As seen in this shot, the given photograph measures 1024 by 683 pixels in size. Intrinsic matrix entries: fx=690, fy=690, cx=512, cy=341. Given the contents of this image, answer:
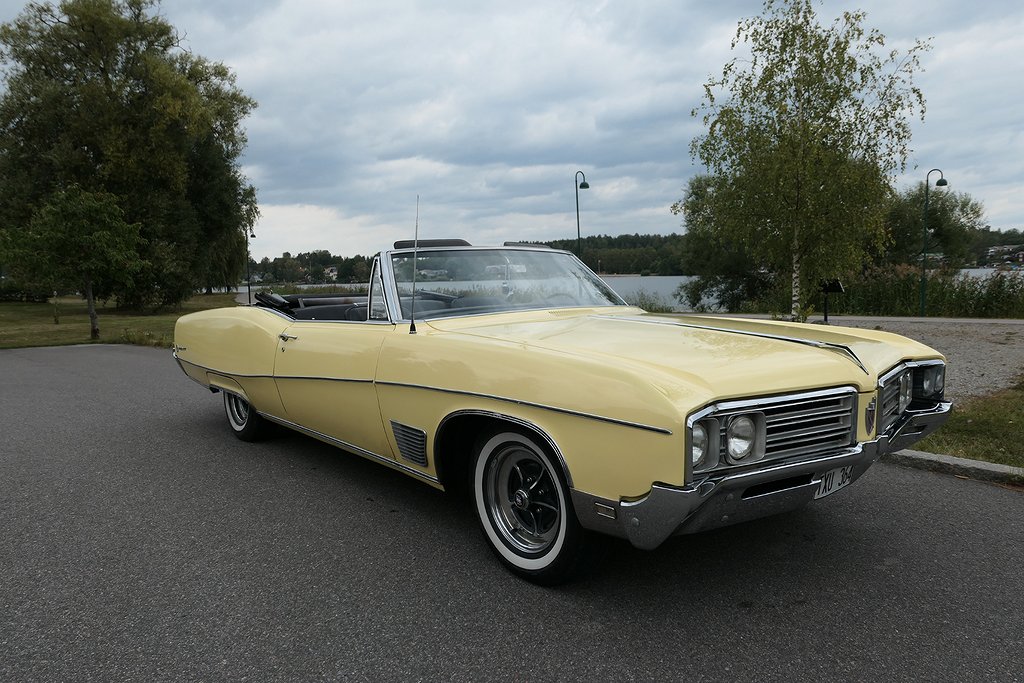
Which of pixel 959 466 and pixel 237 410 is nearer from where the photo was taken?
pixel 959 466

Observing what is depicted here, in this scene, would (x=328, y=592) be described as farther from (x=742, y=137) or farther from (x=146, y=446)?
(x=742, y=137)

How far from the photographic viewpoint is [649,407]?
2.29 metres

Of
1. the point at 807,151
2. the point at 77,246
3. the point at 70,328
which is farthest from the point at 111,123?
the point at 807,151

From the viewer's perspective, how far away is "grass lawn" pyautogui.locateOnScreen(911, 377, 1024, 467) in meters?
4.55

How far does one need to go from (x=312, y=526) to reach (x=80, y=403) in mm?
5125

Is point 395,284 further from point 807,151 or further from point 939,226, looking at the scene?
point 939,226

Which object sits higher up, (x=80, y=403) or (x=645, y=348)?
(x=645, y=348)

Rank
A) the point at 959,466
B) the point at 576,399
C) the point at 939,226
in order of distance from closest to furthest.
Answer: the point at 576,399, the point at 959,466, the point at 939,226

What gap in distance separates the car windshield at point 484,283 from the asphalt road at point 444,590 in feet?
3.77

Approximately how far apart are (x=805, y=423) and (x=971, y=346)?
10.5m

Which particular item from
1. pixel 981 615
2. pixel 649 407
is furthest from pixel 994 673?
pixel 649 407

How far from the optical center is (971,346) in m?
11.0

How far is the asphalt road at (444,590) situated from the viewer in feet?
7.61

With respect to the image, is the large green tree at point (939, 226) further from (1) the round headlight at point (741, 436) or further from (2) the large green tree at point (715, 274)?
(1) the round headlight at point (741, 436)
